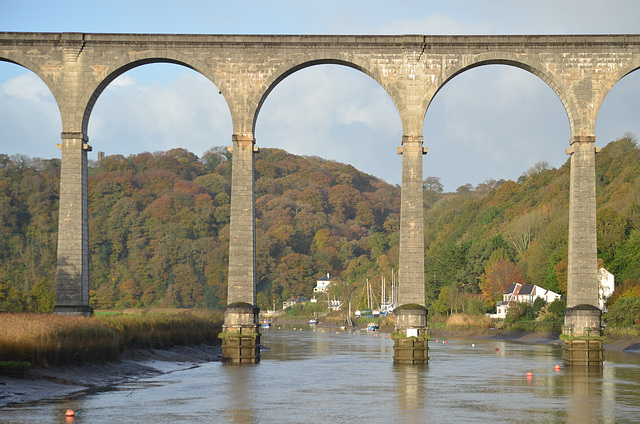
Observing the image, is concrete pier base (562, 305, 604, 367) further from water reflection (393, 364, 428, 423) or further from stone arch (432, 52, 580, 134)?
stone arch (432, 52, 580, 134)

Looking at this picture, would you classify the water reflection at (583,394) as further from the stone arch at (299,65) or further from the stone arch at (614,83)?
the stone arch at (299,65)

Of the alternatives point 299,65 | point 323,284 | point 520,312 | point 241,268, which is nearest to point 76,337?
point 241,268

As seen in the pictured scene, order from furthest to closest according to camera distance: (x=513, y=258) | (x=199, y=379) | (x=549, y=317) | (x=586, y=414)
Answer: (x=513, y=258) → (x=549, y=317) → (x=199, y=379) → (x=586, y=414)

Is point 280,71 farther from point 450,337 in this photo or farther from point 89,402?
point 450,337

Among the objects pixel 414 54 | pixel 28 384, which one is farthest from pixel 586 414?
pixel 414 54

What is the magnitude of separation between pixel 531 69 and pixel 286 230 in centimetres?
7851

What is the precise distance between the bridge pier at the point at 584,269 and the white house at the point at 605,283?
28714 millimetres

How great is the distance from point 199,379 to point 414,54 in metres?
14.1

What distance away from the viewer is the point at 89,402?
66.6 feet

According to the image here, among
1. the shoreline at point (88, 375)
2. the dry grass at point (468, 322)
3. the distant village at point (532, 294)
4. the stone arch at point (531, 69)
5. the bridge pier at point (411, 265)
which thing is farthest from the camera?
the dry grass at point (468, 322)

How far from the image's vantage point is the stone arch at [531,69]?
30.7m

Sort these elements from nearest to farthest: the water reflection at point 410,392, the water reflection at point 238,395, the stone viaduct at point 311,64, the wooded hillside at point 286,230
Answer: the water reflection at point 238,395 < the water reflection at point 410,392 < the stone viaduct at point 311,64 < the wooded hillside at point 286,230

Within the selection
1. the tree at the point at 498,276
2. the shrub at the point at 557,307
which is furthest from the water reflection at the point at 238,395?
the tree at the point at 498,276

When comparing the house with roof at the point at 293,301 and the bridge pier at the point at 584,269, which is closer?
the bridge pier at the point at 584,269
